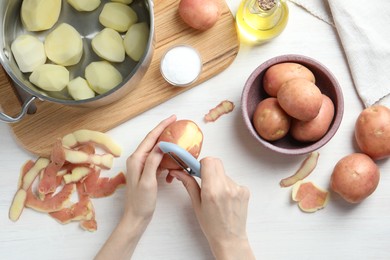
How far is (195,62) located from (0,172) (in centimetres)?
51

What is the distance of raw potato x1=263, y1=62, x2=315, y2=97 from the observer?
112 cm

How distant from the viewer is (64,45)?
3.84ft

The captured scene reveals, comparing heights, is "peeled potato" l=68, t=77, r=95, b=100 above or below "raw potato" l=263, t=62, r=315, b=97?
above

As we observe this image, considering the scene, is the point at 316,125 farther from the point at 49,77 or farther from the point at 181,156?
the point at 49,77

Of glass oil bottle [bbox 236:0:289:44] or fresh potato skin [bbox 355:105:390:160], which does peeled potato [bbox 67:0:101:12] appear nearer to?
glass oil bottle [bbox 236:0:289:44]

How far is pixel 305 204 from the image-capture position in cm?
120

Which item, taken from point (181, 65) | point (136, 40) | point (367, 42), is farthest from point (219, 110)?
point (367, 42)

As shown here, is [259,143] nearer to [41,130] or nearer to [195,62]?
[195,62]

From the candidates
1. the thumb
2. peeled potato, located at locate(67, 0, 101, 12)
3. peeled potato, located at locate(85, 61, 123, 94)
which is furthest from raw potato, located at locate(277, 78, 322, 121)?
peeled potato, located at locate(67, 0, 101, 12)

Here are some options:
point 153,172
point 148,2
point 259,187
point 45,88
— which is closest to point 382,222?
point 259,187

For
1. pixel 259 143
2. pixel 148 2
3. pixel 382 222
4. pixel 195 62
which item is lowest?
pixel 382 222

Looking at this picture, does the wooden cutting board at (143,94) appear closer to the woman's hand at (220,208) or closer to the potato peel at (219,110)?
the potato peel at (219,110)

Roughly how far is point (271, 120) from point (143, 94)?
0.30m

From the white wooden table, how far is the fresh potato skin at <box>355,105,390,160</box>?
0.15 feet
